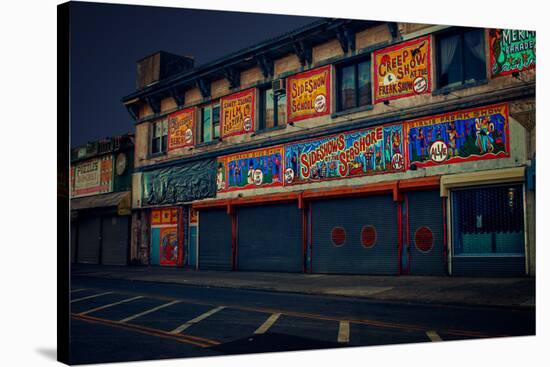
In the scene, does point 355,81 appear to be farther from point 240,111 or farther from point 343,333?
point 343,333

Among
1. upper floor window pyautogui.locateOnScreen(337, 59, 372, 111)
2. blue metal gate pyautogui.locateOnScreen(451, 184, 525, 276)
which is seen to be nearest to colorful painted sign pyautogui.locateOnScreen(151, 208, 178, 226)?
upper floor window pyautogui.locateOnScreen(337, 59, 372, 111)

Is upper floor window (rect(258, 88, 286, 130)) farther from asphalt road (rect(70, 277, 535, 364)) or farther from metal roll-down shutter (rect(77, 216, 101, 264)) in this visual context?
metal roll-down shutter (rect(77, 216, 101, 264))

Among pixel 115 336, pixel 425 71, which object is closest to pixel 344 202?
pixel 425 71

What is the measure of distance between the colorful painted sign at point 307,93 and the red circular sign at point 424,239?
14.1ft

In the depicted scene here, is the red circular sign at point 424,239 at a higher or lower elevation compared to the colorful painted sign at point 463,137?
lower

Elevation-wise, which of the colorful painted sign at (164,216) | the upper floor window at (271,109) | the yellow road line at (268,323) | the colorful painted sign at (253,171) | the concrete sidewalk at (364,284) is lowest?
the yellow road line at (268,323)

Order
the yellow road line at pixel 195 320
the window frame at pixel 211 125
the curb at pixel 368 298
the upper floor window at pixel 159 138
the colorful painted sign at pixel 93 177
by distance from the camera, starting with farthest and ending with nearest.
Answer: the window frame at pixel 211 125 → the upper floor window at pixel 159 138 → the curb at pixel 368 298 → the yellow road line at pixel 195 320 → the colorful painted sign at pixel 93 177

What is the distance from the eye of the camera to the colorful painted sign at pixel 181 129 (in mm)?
12921

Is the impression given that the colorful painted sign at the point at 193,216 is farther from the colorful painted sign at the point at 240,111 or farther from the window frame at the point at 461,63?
the window frame at the point at 461,63

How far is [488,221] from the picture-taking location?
39.4 ft

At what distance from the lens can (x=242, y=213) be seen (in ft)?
49.2

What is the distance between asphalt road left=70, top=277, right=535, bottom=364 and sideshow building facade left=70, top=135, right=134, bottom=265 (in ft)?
2.53

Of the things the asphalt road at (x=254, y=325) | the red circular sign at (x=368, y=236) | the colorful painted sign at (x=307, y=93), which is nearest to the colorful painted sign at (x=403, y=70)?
the colorful painted sign at (x=307, y=93)
